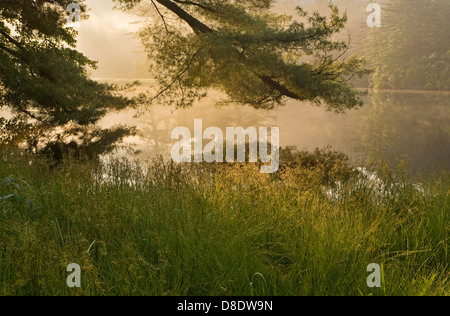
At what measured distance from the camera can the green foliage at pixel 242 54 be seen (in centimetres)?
975

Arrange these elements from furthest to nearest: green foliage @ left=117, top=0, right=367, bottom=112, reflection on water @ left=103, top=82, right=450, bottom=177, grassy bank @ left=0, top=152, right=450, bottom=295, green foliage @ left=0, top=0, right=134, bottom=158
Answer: reflection on water @ left=103, top=82, right=450, bottom=177
green foliage @ left=117, top=0, right=367, bottom=112
green foliage @ left=0, top=0, right=134, bottom=158
grassy bank @ left=0, top=152, right=450, bottom=295

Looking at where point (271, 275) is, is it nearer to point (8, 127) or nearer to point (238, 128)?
point (8, 127)

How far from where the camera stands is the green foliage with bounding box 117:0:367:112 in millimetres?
9750

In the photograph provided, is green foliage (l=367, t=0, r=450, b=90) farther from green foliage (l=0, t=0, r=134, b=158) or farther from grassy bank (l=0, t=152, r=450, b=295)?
grassy bank (l=0, t=152, r=450, b=295)

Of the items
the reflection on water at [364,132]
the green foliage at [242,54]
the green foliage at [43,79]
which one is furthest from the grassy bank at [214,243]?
the reflection on water at [364,132]

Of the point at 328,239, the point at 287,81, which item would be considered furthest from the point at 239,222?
the point at 287,81

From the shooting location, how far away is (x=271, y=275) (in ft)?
8.65

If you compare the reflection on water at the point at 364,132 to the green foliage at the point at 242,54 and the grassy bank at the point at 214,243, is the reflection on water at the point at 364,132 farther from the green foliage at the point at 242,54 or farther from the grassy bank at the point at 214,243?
the grassy bank at the point at 214,243

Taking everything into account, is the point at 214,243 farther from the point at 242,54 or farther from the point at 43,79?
the point at 43,79

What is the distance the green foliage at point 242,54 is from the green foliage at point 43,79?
1883 millimetres

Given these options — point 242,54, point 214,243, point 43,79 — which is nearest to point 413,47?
point 242,54

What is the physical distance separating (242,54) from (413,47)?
157 feet

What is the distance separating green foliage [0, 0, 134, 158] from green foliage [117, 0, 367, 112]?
1.88 metres

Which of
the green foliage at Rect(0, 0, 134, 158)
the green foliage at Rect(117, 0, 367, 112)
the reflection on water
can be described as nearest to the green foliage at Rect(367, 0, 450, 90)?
the reflection on water
